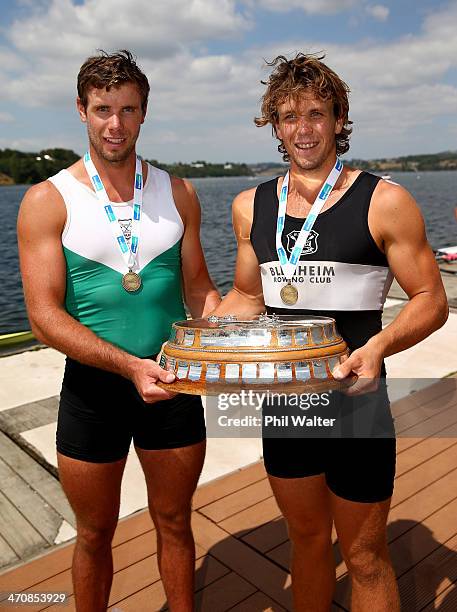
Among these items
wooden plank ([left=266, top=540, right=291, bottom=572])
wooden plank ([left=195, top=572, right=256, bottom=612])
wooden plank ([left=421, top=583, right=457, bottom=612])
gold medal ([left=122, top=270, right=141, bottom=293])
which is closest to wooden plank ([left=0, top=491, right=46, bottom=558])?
wooden plank ([left=195, top=572, right=256, bottom=612])

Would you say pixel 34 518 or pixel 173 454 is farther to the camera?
pixel 34 518

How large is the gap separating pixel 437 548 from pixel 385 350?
2.37 metres

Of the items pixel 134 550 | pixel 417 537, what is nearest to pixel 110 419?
pixel 134 550

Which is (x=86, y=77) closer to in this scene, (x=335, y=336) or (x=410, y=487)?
(x=335, y=336)

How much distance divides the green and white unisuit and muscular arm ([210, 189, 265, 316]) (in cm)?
31

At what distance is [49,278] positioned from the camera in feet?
9.48

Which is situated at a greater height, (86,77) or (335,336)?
(86,77)

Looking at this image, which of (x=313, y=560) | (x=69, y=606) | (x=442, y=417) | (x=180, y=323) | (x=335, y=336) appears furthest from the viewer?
(x=442, y=417)

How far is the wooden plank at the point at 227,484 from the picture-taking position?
4.85 metres

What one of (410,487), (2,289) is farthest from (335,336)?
(2,289)

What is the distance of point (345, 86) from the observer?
2.92 meters

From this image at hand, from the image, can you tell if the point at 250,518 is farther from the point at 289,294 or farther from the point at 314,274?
the point at 314,274

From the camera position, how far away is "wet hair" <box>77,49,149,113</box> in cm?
291

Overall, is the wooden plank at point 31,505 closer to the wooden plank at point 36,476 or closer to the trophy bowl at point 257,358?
the wooden plank at point 36,476
